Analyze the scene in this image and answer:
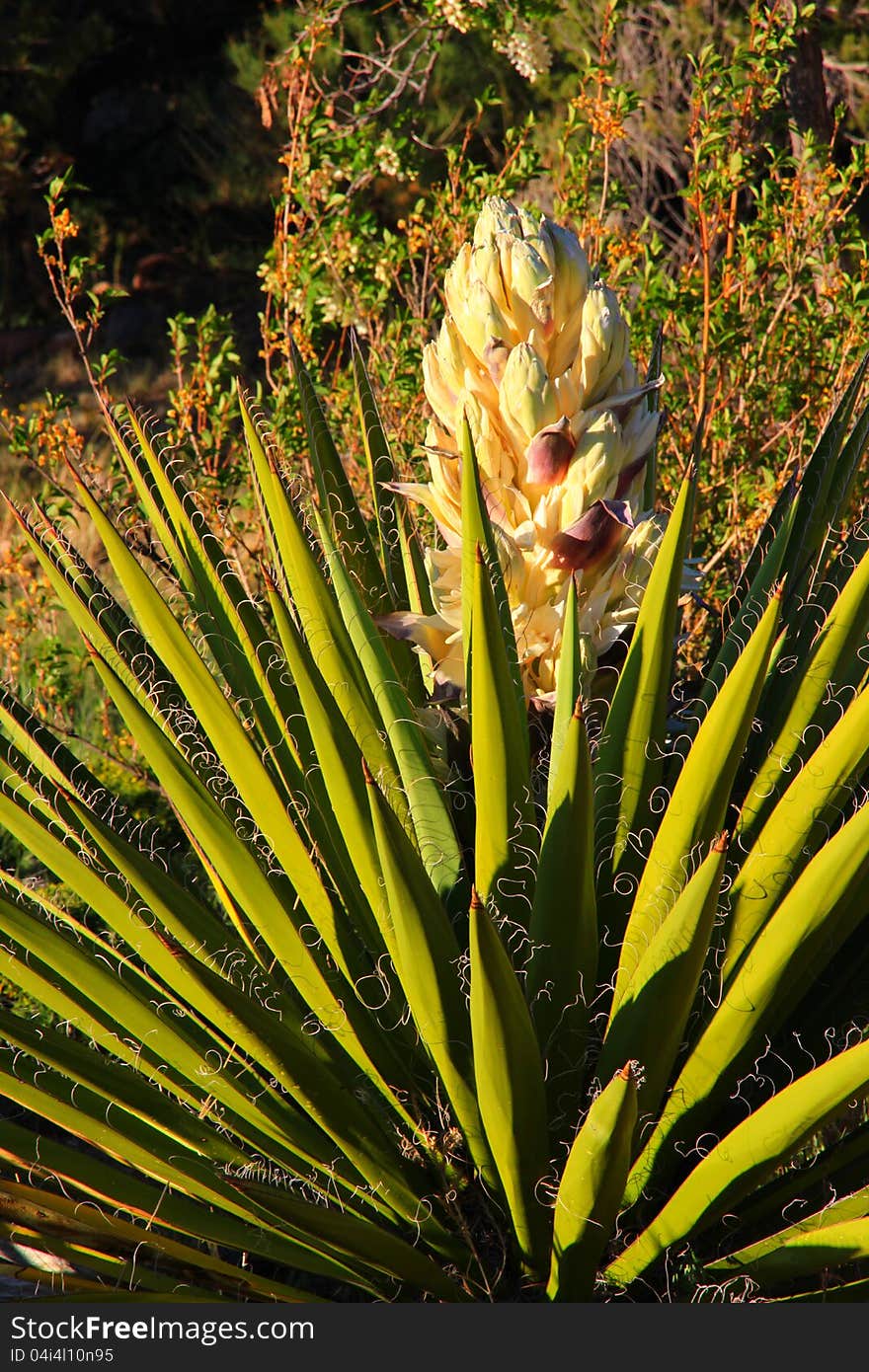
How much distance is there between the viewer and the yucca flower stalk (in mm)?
1442

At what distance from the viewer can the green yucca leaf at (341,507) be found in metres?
1.84

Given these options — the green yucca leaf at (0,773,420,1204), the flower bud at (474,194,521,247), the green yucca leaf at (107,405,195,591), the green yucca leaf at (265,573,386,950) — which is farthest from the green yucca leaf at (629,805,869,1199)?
the green yucca leaf at (107,405,195,591)

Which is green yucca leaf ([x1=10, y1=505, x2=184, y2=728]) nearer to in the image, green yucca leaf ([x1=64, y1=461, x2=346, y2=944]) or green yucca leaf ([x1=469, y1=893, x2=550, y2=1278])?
green yucca leaf ([x1=64, y1=461, x2=346, y2=944])

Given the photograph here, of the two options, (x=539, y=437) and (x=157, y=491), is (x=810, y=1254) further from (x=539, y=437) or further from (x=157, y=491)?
(x=157, y=491)

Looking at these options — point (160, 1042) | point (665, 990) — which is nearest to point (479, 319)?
point (665, 990)

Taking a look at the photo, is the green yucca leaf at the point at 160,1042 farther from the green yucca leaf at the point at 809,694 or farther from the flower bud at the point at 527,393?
the flower bud at the point at 527,393

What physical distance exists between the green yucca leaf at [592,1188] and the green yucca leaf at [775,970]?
124 millimetres

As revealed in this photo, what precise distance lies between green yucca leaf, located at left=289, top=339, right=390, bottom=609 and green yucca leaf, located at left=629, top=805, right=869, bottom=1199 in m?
0.82

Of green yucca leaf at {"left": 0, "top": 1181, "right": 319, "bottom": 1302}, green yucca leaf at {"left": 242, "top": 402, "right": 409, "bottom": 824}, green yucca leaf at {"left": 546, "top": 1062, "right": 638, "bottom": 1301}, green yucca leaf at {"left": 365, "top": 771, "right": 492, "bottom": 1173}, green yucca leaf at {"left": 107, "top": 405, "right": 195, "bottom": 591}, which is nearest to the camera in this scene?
green yucca leaf at {"left": 546, "top": 1062, "right": 638, "bottom": 1301}

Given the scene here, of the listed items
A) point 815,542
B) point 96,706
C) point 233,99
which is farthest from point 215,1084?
point 233,99

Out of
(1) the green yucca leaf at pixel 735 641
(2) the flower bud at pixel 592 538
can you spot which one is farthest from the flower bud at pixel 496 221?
(1) the green yucca leaf at pixel 735 641

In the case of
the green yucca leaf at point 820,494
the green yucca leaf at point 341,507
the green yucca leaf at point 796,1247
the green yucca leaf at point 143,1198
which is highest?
the green yucca leaf at point 341,507

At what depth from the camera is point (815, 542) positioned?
1838 millimetres

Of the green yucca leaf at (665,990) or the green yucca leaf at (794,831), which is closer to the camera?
the green yucca leaf at (665,990)
